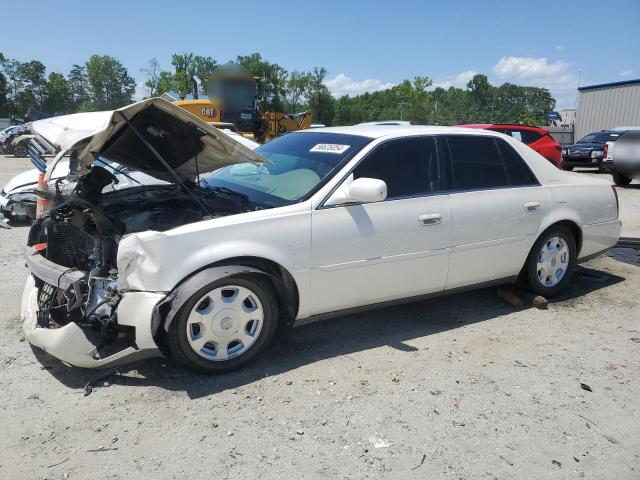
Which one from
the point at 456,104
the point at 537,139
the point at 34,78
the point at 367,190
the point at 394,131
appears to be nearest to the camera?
the point at 367,190

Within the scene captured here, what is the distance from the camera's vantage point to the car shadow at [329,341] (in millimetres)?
3320

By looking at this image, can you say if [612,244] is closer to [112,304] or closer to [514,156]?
[514,156]

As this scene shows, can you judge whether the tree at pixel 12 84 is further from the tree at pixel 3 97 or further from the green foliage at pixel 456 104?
the green foliage at pixel 456 104

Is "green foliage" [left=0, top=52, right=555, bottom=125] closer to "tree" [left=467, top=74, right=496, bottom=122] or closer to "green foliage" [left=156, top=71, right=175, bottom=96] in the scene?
"green foliage" [left=156, top=71, right=175, bottom=96]

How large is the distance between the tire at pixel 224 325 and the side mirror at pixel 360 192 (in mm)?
790

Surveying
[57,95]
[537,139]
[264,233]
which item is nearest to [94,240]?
[264,233]

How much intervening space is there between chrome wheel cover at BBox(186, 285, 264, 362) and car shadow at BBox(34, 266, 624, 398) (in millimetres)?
182

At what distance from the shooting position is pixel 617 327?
4.40 metres

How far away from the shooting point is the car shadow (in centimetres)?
332

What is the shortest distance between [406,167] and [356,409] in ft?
6.31

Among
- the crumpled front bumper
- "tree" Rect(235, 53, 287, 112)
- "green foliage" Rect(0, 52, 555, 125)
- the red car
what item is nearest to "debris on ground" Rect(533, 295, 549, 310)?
the crumpled front bumper

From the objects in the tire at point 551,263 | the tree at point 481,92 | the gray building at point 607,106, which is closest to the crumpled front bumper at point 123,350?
the tire at point 551,263

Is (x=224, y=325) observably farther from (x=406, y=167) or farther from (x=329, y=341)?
(x=406, y=167)

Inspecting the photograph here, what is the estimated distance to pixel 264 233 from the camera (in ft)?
11.0
